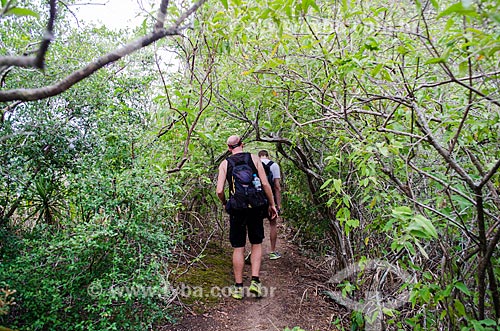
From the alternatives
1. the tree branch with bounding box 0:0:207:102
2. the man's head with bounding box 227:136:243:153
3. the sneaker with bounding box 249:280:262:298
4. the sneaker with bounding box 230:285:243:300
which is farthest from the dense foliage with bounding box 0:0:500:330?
the tree branch with bounding box 0:0:207:102

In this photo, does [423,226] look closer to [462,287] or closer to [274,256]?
[462,287]

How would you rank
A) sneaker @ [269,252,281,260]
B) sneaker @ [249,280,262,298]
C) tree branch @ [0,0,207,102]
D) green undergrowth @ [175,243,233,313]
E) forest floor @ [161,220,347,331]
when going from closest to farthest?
tree branch @ [0,0,207,102] < forest floor @ [161,220,347,331] < green undergrowth @ [175,243,233,313] < sneaker @ [249,280,262,298] < sneaker @ [269,252,281,260]

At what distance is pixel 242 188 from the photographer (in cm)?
420

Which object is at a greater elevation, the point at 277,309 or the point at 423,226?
the point at 423,226

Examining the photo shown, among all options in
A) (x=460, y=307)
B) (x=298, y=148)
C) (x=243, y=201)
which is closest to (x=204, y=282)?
(x=243, y=201)

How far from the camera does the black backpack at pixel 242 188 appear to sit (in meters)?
4.19

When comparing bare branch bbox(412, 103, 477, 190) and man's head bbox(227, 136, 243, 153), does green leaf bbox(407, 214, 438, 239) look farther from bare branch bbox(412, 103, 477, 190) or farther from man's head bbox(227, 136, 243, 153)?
man's head bbox(227, 136, 243, 153)

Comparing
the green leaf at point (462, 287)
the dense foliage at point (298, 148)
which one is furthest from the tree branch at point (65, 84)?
the green leaf at point (462, 287)

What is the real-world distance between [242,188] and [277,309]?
140 centimetres

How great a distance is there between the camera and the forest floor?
3.83m

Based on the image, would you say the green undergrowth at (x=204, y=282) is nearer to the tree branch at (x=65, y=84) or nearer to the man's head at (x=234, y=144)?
the man's head at (x=234, y=144)

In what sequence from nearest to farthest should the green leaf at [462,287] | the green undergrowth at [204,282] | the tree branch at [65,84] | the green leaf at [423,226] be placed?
the tree branch at [65,84] < the green leaf at [423,226] < the green leaf at [462,287] < the green undergrowth at [204,282]

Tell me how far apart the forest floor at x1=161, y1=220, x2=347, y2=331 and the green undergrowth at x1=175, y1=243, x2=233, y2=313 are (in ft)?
0.36

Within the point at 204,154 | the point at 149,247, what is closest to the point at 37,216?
the point at 149,247
